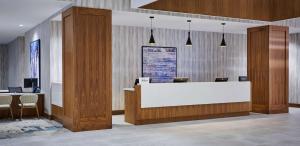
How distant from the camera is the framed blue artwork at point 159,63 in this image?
1140 centimetres

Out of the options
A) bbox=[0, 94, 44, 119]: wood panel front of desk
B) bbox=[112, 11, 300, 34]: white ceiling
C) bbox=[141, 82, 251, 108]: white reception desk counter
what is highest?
bbox=[112, 11, 300, 34]: white ceiling

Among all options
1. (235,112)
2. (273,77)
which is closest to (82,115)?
(235,112)

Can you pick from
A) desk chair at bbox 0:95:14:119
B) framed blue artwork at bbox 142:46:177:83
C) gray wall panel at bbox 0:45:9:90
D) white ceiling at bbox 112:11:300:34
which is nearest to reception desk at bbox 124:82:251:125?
white ceiling at bbox 112:11:300:34

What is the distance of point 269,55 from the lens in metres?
10.8

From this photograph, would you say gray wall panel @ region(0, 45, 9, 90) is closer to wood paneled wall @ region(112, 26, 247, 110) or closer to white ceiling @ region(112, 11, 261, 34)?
wood paneled wall @ region(112, 26, 247, 110)

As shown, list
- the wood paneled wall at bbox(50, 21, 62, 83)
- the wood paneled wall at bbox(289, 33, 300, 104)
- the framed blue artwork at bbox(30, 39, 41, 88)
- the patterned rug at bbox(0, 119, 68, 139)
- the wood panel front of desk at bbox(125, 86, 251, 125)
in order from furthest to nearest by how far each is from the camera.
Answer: the wood paneled wall at bbox(289, 33, 300, 104), the framed blue artwork at bbox(30, 39, 41, 88), the wood paneled wall at bbox(50, 21, 62, 83), the wood panel front of desk at bbox(125, 86, 251, 125), the patterned rug at bbox(0, 119, 68, 139)

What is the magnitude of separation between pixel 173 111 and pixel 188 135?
1950 millimetres

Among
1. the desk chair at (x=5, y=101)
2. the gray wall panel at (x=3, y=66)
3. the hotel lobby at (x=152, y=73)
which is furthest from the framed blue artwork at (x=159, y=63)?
the gray wall panel at (x=3, y=66)

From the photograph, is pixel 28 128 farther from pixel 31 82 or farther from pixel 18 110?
pixel 31 82

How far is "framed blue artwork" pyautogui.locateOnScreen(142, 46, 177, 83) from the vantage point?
1140cm

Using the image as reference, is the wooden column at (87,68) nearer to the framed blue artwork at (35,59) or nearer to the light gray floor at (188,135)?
the light gray floor at (188,135)

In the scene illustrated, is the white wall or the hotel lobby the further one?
the white wall

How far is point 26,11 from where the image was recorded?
347 inches

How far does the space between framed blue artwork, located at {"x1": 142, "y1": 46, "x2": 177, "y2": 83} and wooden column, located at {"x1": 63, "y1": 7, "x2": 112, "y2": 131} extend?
11.0 ft
